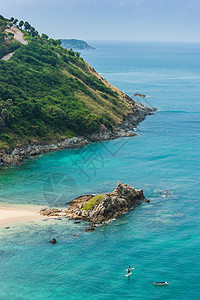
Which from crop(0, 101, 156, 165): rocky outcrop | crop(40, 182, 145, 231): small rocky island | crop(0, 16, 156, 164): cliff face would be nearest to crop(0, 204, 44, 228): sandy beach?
crop(40, 182, 145, 231): small rocky island

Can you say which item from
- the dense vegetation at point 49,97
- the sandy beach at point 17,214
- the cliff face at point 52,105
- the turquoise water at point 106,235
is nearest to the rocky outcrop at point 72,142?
the cliff face at point 52,105

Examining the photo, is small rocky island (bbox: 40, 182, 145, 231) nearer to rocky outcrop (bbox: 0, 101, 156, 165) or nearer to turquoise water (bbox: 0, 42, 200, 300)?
turquoise water (bbox: 0, 42, 200, 300)

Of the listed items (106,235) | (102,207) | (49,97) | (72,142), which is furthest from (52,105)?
(106,235)

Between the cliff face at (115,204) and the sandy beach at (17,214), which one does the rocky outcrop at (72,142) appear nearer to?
the sandy beach at (17,214)

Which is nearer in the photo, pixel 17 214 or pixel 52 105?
pixel 17 214

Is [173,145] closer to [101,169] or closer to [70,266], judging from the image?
[101,169]

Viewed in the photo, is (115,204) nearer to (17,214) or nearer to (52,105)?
(17,214)
